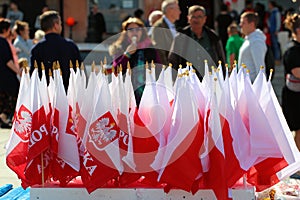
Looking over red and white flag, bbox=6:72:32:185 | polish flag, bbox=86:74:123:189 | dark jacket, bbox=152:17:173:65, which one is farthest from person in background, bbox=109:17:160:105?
polish flag, bbox=86:74:123:189

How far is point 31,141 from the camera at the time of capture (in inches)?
165

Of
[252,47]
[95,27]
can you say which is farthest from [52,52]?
[95,27]

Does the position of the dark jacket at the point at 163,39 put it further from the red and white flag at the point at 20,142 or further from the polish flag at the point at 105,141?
the polish flag at the point at 105,141

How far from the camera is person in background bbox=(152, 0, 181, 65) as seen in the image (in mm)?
8469

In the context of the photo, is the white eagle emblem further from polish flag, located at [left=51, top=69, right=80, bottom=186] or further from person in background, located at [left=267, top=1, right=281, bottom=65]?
person in background, located at [left=267, top=1, right=281, bottom=65]

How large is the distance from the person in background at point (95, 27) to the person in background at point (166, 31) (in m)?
10.1

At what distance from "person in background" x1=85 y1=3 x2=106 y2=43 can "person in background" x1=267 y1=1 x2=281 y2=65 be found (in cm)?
454

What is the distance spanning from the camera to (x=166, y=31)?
351 inches

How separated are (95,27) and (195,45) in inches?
467

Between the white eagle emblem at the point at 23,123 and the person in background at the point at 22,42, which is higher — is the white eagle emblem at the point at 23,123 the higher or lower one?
the higher one

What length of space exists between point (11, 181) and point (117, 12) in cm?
1439

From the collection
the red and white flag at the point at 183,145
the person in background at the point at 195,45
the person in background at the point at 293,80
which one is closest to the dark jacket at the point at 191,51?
the person in background at the point at 195,45

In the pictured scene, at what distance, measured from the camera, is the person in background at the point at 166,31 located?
847cm

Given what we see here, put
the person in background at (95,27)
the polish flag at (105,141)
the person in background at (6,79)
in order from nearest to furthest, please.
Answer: the polish flag at (105,141) < the person in background at (6,79) < the person in background at (95,27)
